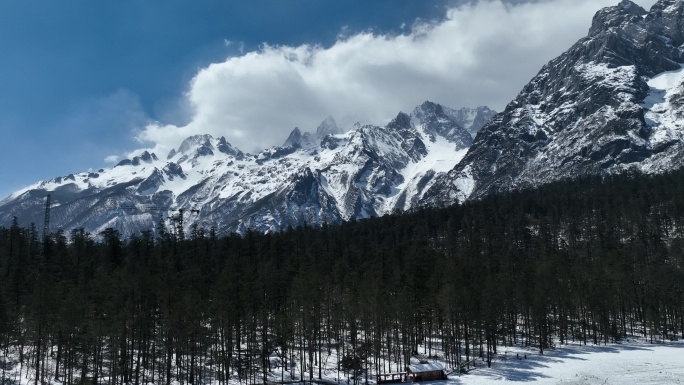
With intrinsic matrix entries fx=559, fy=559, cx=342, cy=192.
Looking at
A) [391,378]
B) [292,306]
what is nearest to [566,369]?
[391,378]

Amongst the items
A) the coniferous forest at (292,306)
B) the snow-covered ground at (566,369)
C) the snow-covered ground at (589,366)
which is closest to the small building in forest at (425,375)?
the snow-covered ground at (566,369)

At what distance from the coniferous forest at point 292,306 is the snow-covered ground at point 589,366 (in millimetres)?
5244

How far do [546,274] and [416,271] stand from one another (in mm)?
26765

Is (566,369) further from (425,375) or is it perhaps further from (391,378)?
(391,378)

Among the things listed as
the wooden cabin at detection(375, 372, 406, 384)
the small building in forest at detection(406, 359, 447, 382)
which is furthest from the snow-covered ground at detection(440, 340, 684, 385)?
the wooden cabin at detection(375, 372, 406, 384)

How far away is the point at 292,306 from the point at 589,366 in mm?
44829

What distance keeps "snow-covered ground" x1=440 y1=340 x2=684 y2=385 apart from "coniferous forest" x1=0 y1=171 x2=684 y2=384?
5.24m

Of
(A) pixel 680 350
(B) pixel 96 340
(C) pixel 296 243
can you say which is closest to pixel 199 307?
(B) pixel 96 340

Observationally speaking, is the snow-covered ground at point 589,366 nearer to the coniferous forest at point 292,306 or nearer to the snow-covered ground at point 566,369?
the snow-covered ground at point 566,369

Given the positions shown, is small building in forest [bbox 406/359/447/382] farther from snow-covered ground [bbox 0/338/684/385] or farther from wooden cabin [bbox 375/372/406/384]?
snow-covered ground [bbox 0/338/684/385]

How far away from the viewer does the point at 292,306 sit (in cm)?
8756

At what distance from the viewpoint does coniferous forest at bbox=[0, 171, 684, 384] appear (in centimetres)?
7575

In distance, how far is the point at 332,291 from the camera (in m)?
116

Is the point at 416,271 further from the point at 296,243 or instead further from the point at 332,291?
the point at 296,243
